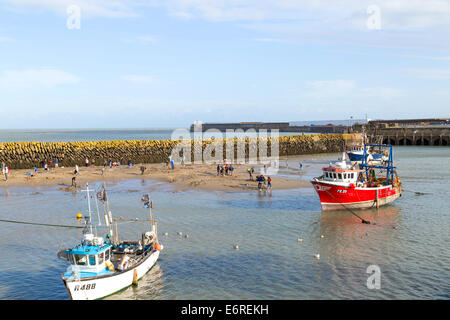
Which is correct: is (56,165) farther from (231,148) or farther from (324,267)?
(324,267)

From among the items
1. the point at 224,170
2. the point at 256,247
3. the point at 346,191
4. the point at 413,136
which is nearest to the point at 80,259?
the point at 256,247

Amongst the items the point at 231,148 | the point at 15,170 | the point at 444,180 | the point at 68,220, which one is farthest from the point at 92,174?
the point at 444,180

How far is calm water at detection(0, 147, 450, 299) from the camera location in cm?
1923

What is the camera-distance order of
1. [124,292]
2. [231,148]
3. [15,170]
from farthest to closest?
1. [231,148]
2. [15,170]
3. [124,292]

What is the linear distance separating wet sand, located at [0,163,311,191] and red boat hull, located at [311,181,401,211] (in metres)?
11.6

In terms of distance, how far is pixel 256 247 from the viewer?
81.8ft

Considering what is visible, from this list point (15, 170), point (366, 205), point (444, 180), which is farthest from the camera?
point (15, 170)

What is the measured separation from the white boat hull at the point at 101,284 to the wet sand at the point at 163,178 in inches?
1033

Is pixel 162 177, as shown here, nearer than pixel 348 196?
No

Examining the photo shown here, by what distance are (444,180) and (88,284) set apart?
4809cm

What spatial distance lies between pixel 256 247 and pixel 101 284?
1010 centimetres

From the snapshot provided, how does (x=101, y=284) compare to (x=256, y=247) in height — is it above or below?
above

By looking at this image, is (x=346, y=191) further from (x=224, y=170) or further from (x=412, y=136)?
(x=412, y=136)

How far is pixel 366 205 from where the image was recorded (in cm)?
3638
